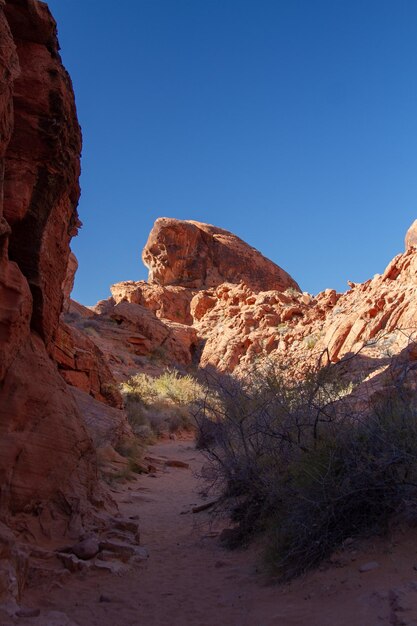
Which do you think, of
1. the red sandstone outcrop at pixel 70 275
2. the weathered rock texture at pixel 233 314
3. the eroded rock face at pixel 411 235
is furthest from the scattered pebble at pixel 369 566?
the eroded rock face at pixel 411 235

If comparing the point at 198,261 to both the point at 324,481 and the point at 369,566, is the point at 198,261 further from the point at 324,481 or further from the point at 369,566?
the point at 369,566

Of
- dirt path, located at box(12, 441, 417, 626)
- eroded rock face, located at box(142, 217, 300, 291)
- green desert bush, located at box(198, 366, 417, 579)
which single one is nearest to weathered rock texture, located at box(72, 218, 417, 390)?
eroded rock face, located at box(142, 217, 300, 291)

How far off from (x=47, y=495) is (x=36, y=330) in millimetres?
2048

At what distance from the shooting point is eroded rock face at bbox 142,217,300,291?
4578cm

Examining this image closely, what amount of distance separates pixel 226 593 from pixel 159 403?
50.4ft

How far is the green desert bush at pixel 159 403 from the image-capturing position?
1727 centimetres

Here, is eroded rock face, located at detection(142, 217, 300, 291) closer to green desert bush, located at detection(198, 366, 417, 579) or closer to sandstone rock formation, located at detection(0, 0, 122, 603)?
sandstone rock formation, located at detection(0, 0, 122, 603)

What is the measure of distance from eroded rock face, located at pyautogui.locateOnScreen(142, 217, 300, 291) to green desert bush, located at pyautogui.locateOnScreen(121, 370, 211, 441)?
21.8 meters

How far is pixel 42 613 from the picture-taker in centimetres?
434

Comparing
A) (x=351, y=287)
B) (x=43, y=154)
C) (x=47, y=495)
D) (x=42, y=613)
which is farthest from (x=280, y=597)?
(x=351, y=287)

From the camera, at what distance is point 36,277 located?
689cm

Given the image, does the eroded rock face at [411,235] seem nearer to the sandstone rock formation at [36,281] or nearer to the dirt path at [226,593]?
the sandstone rock formation at [36,281]

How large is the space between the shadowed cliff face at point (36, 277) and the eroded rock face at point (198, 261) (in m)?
37.9

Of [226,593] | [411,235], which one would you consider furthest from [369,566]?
[411,235]
